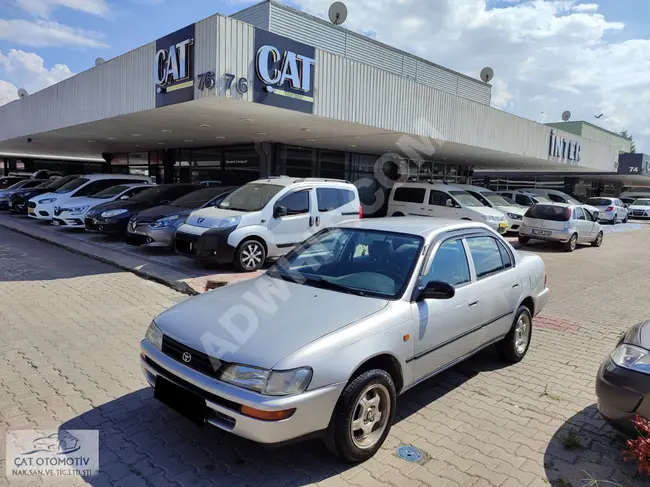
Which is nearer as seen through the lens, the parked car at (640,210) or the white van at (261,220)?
the white van at (261,220)

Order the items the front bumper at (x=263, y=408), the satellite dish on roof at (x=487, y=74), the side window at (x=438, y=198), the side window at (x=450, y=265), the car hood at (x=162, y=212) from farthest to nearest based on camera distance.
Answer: the satellite dish on roof at (x=487, y=74), the side window at (x=438, y=198), the car hood at (x=162, y=212), the side window at (x=450, y=265), the front bumper at (x=263, y=408)

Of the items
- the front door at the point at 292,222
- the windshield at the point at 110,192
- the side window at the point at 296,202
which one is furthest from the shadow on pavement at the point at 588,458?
the windshield at the point at 110,192

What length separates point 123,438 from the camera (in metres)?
3.20

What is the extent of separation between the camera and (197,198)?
11.3 metres

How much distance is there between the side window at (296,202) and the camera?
9008 millimetres

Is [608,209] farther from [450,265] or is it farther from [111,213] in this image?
[450,265]

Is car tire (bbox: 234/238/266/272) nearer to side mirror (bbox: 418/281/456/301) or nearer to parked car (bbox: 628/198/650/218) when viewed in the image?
side mirror (bbox: 418/281/456/301)

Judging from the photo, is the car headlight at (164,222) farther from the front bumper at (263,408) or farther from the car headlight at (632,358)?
the car headlight at (632,358)

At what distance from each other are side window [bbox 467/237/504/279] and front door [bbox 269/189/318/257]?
4.98 metres

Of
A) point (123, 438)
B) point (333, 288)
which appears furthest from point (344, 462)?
point (123, 438)

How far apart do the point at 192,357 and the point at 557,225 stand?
1361 centimetres

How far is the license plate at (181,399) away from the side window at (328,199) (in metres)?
6.67

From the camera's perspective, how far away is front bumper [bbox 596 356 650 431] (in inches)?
110

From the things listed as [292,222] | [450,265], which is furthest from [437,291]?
[292,222]
